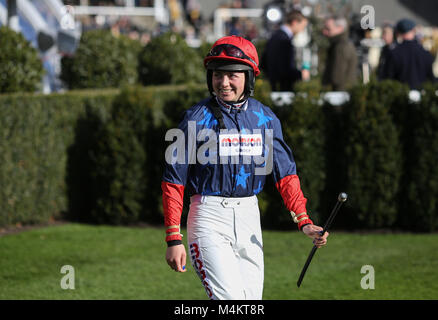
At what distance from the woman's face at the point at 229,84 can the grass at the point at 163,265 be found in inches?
114

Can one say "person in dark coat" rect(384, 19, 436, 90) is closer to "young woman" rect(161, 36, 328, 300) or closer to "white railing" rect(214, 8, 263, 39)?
"young woman" rect(161, 36, 328, 300)

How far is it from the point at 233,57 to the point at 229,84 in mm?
159

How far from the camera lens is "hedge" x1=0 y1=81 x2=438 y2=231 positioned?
368 inches

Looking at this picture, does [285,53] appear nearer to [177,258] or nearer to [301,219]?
[301,219]

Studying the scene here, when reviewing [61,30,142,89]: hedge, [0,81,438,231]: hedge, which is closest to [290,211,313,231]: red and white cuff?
[0,81,438,231]: hedge

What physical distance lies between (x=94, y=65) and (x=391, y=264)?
726 cm

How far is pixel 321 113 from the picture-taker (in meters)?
9.59

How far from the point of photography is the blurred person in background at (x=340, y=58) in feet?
35.3

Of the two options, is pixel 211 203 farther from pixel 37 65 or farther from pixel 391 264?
pixel 37 65

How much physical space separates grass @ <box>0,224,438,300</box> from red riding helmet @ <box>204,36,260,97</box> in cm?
297

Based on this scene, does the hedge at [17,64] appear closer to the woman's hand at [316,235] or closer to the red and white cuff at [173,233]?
the red and white cuff at [173,233]

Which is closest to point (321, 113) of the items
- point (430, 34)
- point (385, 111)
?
point (385, 111)

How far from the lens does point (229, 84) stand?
420 cm

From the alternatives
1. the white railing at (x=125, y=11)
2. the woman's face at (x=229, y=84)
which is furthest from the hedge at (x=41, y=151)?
the white railing at (x=125, y=11)
